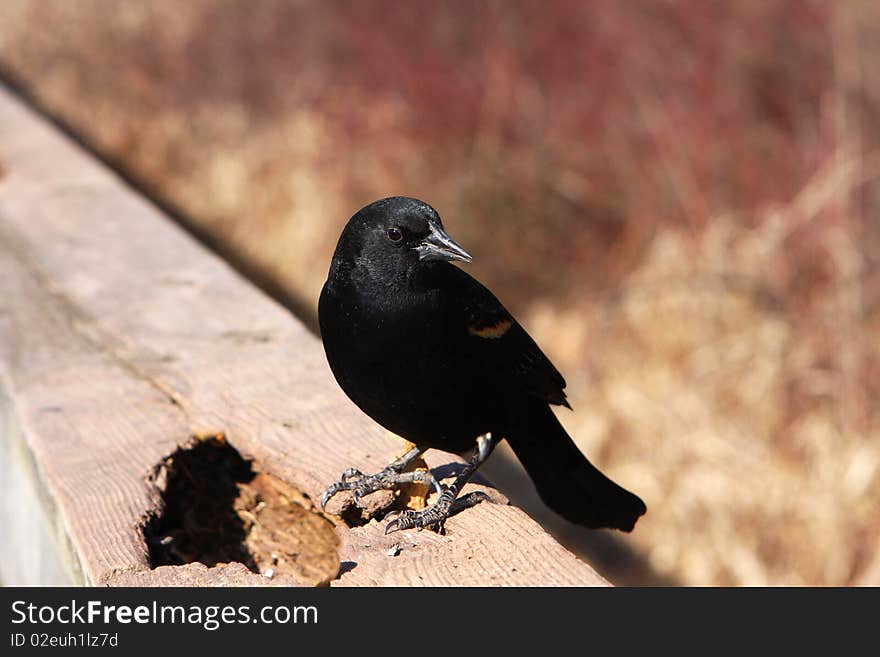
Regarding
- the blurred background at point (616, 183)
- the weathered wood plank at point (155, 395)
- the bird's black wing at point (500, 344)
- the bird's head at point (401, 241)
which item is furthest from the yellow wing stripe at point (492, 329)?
the blurred background at point (616, 183)

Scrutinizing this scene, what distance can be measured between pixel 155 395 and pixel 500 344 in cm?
83

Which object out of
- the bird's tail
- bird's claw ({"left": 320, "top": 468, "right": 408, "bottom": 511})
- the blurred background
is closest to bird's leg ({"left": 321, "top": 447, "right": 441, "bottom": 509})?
bird's claw ({"left": 320, "top": 468, "right": 408, "bottom": 511})

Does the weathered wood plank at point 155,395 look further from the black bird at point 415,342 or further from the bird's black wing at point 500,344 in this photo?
the bird's black wing at point 500,344

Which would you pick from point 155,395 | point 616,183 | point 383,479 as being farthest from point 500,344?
point 616,183

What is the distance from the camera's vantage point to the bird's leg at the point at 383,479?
2.23 meters

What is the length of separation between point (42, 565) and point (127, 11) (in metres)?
6.54

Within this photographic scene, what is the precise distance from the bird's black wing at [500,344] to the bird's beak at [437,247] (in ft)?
0.52

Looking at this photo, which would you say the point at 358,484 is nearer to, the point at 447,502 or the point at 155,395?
the point at 447,502

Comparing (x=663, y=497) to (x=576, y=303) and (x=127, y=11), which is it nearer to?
(x=576, y=303)

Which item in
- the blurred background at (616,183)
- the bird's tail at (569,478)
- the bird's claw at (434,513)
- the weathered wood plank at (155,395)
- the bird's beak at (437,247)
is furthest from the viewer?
the blurred background at (616,183)

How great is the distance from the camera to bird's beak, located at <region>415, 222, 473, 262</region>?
7.52 feet

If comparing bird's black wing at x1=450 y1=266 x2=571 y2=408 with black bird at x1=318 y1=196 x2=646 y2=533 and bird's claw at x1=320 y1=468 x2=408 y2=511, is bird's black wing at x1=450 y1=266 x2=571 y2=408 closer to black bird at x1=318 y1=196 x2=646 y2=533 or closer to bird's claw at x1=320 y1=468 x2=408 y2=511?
black bird at x1=318 y1=196 x2=646 y2=533

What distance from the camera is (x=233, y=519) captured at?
8.13ft

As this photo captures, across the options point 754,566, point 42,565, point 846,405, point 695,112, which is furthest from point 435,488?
point 695,112
